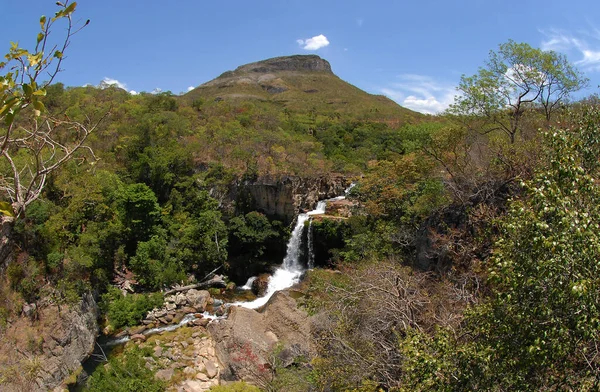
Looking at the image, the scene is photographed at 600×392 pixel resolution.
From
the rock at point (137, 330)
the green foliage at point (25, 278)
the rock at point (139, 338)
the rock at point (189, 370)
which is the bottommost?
the rock at point (189, 370)

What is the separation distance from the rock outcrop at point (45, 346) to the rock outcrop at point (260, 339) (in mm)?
4598

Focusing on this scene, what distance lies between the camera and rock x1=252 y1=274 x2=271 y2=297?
19.1 meters

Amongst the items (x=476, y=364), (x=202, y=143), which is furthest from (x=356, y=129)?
(x=476, y=364)

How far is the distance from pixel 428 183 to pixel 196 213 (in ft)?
42.9

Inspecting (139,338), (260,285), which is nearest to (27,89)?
(139,338)

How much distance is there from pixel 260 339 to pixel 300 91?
219 ft

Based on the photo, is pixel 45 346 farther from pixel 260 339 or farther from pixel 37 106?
pixel 37 106

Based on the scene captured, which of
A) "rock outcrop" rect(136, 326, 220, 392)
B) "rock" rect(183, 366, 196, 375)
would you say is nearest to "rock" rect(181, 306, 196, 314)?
"rock outcrop" rect(136, 326, 220, 392)

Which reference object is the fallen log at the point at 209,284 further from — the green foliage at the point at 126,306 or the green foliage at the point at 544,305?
the green foliage at the point at 544,305

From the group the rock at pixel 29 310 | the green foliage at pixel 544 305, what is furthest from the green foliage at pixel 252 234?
the green foliage at pixel 544 305

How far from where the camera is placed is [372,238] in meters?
17.5

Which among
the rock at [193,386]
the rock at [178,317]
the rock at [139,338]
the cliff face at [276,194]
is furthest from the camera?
the cliff face at [276,194]

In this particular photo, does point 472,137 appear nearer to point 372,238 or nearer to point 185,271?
point 372,238

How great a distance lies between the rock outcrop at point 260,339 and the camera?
12047 millimetres
